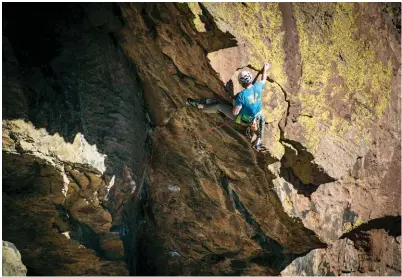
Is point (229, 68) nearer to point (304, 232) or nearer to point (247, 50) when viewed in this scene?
point (247, 50)

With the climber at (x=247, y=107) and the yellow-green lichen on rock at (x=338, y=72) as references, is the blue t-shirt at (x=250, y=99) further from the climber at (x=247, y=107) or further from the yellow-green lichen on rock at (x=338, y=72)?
the yellow-green lichen on rock at (x=338, y=72)

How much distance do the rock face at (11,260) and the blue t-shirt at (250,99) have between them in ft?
22.2

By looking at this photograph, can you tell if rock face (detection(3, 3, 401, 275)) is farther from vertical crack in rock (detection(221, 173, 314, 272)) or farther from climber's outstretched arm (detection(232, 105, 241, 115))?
climber's outstretched arm (detection(232, 105, 241, 115))

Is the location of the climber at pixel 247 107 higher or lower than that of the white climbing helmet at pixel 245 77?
lower

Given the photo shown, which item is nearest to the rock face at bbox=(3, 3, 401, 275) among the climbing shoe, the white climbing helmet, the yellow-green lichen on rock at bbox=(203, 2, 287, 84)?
the yellow-green lichen on rock at bbox=(203, 2, 287, 84)

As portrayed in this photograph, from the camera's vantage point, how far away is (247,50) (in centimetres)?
910

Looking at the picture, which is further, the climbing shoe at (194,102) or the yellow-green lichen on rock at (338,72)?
the yellow-green lichen on rock at (338,72)

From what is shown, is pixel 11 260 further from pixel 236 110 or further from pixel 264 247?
pixel 236 110

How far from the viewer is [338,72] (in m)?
10.6

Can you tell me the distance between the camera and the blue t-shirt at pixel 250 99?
28.8 ft

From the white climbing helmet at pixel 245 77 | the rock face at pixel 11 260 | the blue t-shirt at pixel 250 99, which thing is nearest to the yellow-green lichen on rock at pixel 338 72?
the blue t-shirt at pixel 250 99

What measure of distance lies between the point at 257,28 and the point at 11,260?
26.7ft

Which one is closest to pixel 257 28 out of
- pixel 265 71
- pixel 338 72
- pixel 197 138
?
pixel 265 71

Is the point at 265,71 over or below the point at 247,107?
over
